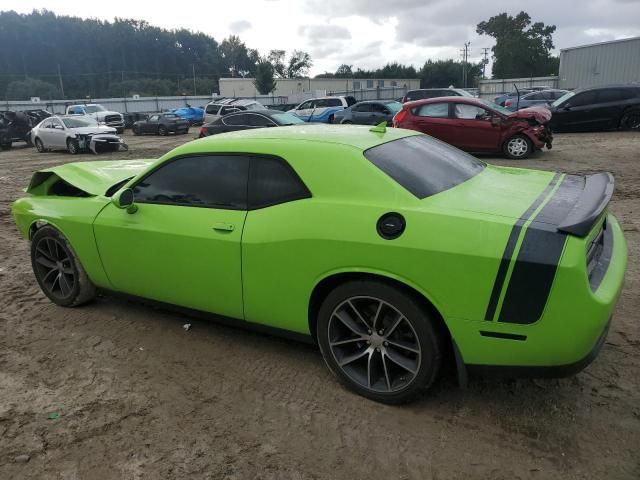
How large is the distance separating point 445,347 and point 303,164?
134 centimetres

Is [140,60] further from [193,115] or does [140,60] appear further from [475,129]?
[475,129]

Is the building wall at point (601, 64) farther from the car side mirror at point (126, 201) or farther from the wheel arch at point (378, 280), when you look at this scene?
the car side mirror at point (126, 201)

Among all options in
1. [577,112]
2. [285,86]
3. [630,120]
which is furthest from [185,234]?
[285,86]

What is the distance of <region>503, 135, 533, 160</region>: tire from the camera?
38.4ft

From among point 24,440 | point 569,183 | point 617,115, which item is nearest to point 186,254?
point 24,440

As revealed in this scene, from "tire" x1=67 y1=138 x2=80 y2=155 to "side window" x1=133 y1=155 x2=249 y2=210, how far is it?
657 inches

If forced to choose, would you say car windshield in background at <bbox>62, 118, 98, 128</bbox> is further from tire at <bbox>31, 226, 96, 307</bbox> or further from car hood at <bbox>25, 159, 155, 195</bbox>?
tire at <bbox>31, 226, 96, 307</bbox>

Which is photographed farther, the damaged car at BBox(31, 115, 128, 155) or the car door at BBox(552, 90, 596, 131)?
the damaged car at BBox(31, 115, 128, 155)

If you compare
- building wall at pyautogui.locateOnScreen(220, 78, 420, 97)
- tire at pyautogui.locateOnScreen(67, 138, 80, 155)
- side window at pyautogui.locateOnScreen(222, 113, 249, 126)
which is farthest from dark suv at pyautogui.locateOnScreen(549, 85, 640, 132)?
building wall at pyautogui.locateOnScreen(220, 78, 420, 97)

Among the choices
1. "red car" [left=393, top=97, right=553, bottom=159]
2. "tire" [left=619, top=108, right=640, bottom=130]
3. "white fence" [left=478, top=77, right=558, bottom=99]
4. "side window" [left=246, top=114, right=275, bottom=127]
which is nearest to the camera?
"red car" [left=393, top=97, right=553, bottom=159]

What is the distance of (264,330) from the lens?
10.6ft

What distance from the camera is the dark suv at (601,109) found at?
15.6 metres

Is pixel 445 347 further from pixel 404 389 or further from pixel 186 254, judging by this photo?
pixel 186 254

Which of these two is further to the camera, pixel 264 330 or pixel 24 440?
pixel 264 330
